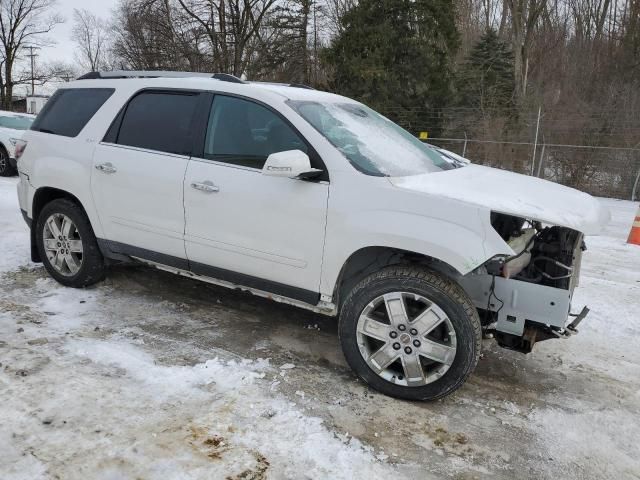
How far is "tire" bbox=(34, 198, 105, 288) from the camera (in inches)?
179

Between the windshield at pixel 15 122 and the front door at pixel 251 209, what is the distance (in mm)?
10738

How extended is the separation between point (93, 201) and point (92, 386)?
1757 mm

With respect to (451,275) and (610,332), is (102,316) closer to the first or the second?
(451,275)

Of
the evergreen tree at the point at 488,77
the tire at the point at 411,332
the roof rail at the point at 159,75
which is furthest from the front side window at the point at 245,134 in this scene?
the evergreen tree at the point at 488,77

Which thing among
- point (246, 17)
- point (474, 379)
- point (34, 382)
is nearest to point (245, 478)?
point (34, 382)

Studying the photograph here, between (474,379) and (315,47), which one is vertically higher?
(315,47)

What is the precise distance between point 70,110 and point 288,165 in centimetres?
254

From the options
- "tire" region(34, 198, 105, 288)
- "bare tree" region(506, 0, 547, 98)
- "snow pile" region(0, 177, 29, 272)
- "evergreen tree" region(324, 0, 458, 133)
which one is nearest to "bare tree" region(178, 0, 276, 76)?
"evergreen tree" region(324, 0, 458, 133)

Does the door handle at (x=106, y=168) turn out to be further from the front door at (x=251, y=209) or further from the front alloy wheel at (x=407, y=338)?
the front alloy wheel at (x=407, y=338)

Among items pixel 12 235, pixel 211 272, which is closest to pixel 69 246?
pixel 211 272

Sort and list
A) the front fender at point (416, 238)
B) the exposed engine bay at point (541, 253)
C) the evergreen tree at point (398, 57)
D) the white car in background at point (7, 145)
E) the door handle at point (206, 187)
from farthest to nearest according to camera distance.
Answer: the evergreen tree at point (398, 57), the white car in background at point (7, 145), the door handle at point (206, 187), the exposed engine bay at point (541, 253), the front fender at point (416, 238)

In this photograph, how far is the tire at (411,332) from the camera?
3080 mm

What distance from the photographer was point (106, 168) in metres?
4.22

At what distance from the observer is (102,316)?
13.9 feet
